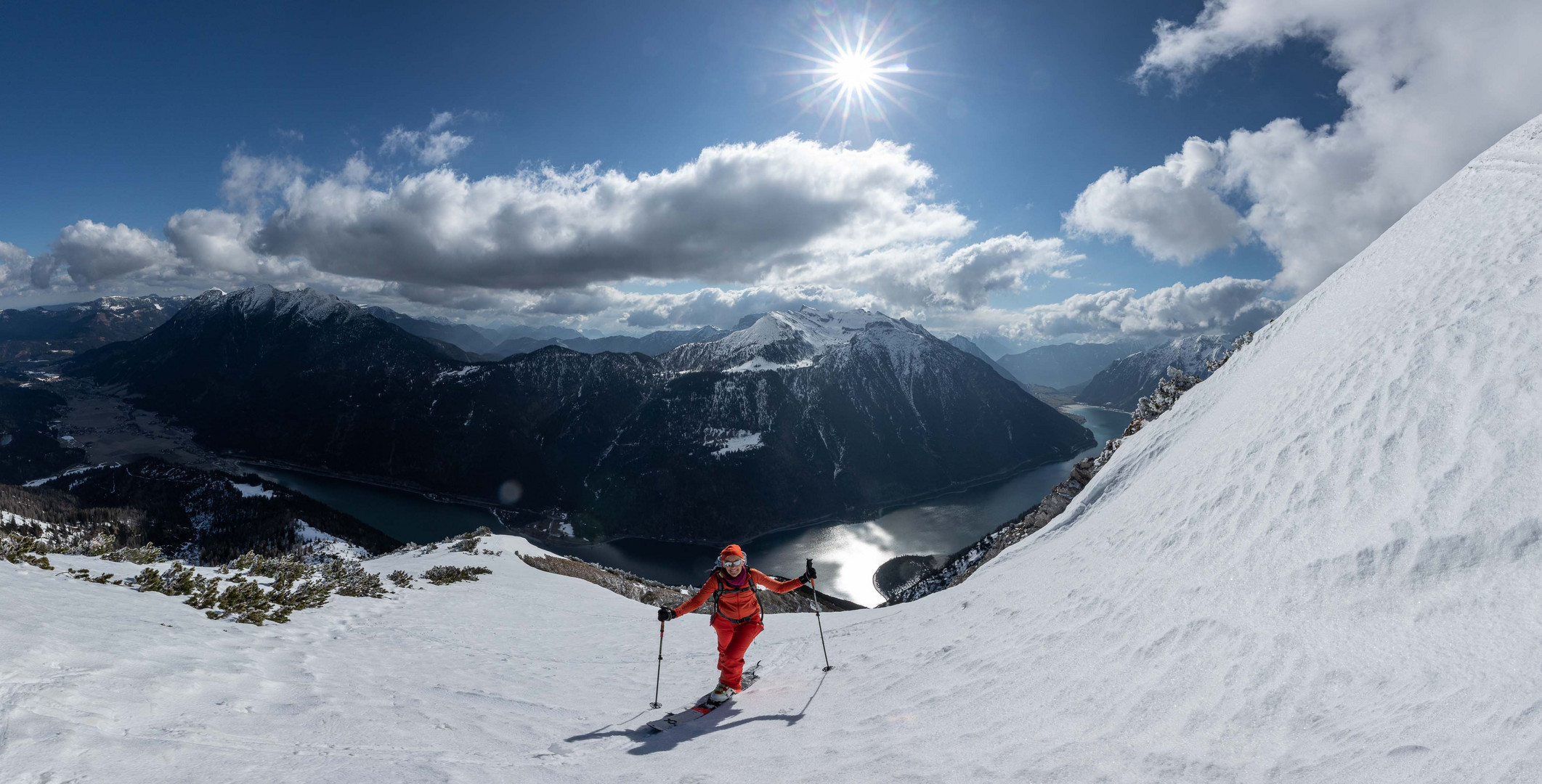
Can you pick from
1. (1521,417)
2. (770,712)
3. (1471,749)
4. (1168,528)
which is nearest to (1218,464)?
(1168,528)

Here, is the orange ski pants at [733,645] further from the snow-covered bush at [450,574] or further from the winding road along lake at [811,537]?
the winding road along lake at [811,537]

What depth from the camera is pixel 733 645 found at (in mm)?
8680

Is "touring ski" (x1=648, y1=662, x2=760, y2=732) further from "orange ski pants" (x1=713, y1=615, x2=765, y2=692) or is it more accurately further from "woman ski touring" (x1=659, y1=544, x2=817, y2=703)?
"orange ski pants" (x1=713, y1=615, x2=765, y2=692)

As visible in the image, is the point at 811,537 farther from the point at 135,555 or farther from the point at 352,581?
the point at 135,555

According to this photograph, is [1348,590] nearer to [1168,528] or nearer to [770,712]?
[1168,528]

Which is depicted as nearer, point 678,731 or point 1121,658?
point 1121,658

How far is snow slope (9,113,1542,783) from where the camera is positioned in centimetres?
424

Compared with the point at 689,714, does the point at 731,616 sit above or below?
above

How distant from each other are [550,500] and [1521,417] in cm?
21819

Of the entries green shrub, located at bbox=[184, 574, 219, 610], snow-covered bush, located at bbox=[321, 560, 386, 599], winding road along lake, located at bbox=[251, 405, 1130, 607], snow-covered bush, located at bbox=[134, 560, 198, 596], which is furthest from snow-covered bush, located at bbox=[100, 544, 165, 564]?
winding road along lake, located at bbox=[251, 405, 1130, 607]

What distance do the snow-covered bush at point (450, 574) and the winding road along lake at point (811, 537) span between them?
298 feet

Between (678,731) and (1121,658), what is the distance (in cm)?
595

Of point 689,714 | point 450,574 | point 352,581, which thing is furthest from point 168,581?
point 450,574

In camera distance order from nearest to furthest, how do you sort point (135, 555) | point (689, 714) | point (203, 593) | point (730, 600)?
point (689, 714)
point (730, 600)
point (203, 593)
point (135, 555)
